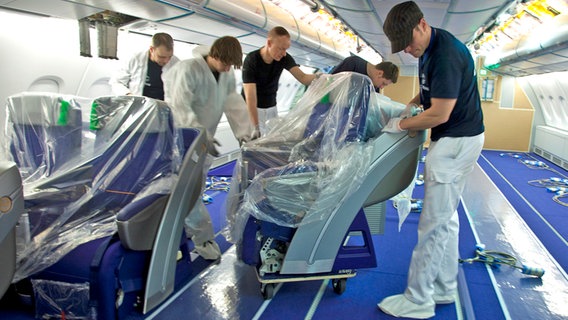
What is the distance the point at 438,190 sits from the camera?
2.39 meters

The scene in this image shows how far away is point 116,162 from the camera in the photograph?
2.53 meters

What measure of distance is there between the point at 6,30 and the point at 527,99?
11.8 meters

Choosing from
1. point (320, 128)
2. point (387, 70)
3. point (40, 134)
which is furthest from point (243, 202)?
point (387, 70)

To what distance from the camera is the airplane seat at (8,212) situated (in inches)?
60.7

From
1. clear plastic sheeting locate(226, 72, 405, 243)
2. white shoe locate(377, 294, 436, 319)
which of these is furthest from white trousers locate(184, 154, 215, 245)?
white shoe locate(377, 294, 436, 319)

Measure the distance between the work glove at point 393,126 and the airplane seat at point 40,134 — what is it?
1.99 m

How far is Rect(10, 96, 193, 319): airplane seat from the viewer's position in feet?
7.17

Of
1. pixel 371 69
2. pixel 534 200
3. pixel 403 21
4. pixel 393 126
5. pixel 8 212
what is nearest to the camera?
pixel 8 212

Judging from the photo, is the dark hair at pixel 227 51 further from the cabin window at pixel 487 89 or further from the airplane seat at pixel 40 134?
the cabin window at pixel 487 89

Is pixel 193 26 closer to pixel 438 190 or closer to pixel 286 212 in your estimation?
pixel 286 212

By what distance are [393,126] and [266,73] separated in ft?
6.35

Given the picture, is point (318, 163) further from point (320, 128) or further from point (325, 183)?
point (320, 128)

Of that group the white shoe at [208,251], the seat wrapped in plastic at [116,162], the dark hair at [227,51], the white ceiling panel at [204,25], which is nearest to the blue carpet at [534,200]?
the white shoe at [208,251]

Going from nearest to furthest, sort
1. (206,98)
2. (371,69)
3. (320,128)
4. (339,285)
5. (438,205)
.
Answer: (438,205)
(320,128)
(339,285)
(206,98)
(371,69)
